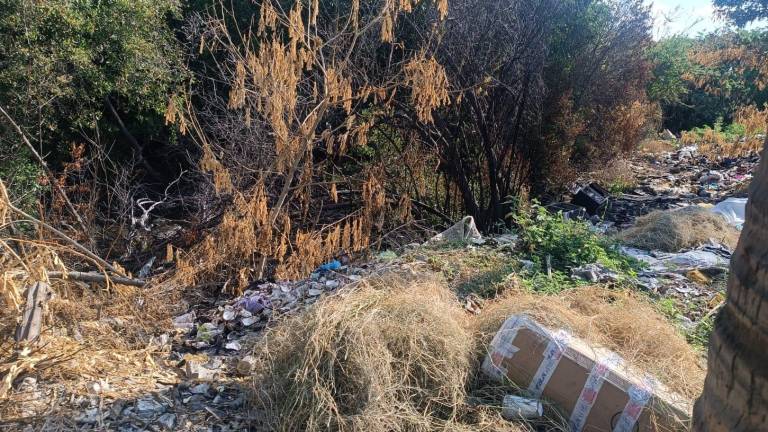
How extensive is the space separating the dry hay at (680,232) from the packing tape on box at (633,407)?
12.1 feet

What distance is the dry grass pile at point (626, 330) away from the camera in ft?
9.79

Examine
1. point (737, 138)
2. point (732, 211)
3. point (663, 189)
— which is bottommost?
point (663, 189)

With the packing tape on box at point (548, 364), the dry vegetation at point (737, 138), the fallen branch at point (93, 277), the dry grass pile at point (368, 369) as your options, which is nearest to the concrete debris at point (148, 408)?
the dry grass pile at point (368, 369)

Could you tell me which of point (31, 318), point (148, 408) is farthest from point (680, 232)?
point (31, 318)

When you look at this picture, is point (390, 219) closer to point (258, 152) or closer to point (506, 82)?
point (258, 152)

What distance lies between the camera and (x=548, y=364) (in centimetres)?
293

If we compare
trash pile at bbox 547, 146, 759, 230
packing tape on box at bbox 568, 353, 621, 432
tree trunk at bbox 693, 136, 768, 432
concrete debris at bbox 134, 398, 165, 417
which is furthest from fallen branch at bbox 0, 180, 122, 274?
trash pile at bbox 547, 146, 759, 230

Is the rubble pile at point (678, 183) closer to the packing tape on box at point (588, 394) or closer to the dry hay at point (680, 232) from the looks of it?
the dry hay at point (680, 232)

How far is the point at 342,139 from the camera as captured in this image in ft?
18.4

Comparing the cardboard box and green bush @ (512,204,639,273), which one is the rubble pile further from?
the cardboard box

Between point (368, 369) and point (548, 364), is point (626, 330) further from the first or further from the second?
point (368, 369)

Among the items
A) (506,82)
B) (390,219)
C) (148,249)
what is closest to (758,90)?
(506,82)

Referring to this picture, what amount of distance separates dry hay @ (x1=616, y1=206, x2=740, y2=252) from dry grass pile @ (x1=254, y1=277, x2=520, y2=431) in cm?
370

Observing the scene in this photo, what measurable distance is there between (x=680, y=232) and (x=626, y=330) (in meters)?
3.32
